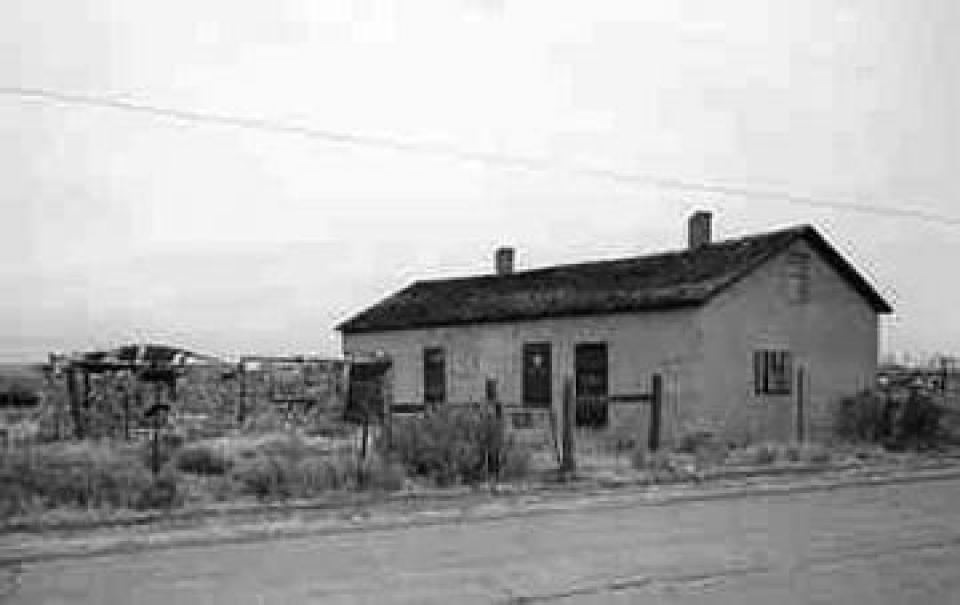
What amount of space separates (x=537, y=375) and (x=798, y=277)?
7.11 metres

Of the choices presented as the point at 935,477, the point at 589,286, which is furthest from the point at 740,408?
the point at 935,477

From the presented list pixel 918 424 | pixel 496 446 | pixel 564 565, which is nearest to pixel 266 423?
pixel 496 446

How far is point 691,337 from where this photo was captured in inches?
1144

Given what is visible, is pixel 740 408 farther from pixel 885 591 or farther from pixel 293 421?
pixel 885 591

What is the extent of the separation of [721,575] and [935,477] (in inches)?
481

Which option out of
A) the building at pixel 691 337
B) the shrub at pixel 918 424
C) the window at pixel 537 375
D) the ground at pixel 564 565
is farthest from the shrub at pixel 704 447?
the ground at pixel 564 565

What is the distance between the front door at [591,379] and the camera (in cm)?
3169

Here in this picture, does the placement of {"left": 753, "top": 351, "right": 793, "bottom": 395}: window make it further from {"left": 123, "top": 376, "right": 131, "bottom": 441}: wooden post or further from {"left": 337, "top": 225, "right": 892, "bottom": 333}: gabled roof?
{"left": 123, "top": 376, "right": 131, "bottom": 441}: wooden post

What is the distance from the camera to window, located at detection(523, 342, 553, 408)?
33.1m

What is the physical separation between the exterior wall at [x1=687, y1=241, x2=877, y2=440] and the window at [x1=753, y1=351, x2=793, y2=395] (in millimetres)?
162

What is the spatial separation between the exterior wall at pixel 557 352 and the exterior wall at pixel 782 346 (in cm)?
67

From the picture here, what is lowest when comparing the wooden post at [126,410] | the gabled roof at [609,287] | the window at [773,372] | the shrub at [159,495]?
the shrub at [159,495]

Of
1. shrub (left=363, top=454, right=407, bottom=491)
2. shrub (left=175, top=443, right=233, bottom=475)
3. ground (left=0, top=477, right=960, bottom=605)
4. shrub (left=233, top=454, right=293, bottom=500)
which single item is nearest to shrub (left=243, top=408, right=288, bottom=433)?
shrub (left=175, top=443, right=233, bottom=475)

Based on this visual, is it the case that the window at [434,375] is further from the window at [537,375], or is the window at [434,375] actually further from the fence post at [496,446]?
the fence post at [496,446]
